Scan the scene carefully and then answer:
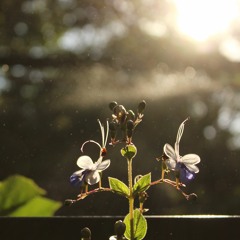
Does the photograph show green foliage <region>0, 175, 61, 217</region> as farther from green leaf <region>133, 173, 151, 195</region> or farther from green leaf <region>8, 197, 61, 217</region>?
green leaf <region>133, 173, 151, 195</region>

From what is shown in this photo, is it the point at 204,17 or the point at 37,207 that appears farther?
the point at 204,17

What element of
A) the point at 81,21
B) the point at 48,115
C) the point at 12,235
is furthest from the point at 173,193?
the point at 12,235

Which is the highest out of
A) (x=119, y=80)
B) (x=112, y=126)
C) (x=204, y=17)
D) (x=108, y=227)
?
(x=204, y=17)

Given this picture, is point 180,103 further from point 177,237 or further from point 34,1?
point 177,237

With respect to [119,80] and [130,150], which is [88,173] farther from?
[119,80]

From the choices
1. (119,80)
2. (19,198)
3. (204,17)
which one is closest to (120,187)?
(19,198)

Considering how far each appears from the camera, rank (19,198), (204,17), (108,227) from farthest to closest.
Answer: (204,17)
(19,198)
(108,227)
